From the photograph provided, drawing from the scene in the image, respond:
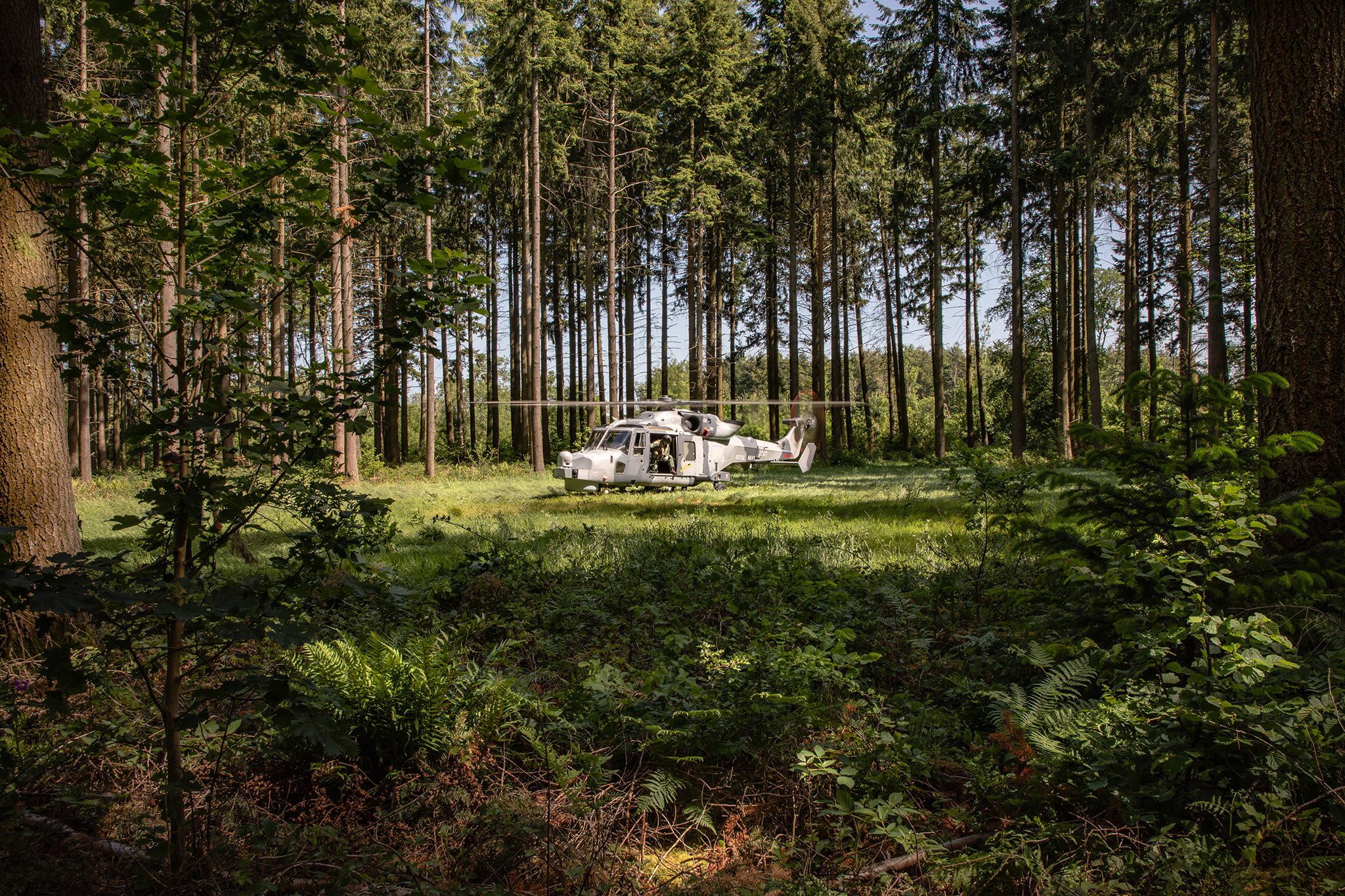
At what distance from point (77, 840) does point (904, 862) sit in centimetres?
293

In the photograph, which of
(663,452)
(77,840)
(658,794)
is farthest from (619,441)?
(77,840)

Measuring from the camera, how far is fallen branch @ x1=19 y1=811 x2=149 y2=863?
235cm

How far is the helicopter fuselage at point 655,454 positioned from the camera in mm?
16531

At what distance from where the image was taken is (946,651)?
473 cm

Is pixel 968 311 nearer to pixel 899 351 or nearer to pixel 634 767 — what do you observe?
pixel 899 351

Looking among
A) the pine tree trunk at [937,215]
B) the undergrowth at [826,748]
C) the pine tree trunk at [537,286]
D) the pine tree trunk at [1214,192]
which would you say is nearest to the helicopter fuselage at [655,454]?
the pine tree trunk at [537,286]

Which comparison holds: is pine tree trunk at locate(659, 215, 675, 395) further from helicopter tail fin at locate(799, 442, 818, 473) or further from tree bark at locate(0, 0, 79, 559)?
tree bark at locate(0, 0, 79, 559)

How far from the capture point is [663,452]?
59.0ft

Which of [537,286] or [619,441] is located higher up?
[537,286]

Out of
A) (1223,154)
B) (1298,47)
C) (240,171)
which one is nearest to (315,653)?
(240,171)

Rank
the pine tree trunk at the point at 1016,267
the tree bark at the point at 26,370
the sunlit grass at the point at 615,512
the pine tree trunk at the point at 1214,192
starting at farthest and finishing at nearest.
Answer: the pine tree trunk at the point at 1016,267, the pine tree trunk at the point at 1214,192, the sunlit grass at the point at 615,512, the tree bark at the point at 26,370

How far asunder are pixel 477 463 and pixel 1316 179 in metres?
26.0

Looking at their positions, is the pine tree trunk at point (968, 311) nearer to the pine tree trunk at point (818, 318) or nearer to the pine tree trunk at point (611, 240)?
the pine tree trunk at point (818, 318)

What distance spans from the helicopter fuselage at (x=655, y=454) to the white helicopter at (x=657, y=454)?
0.02 meters
